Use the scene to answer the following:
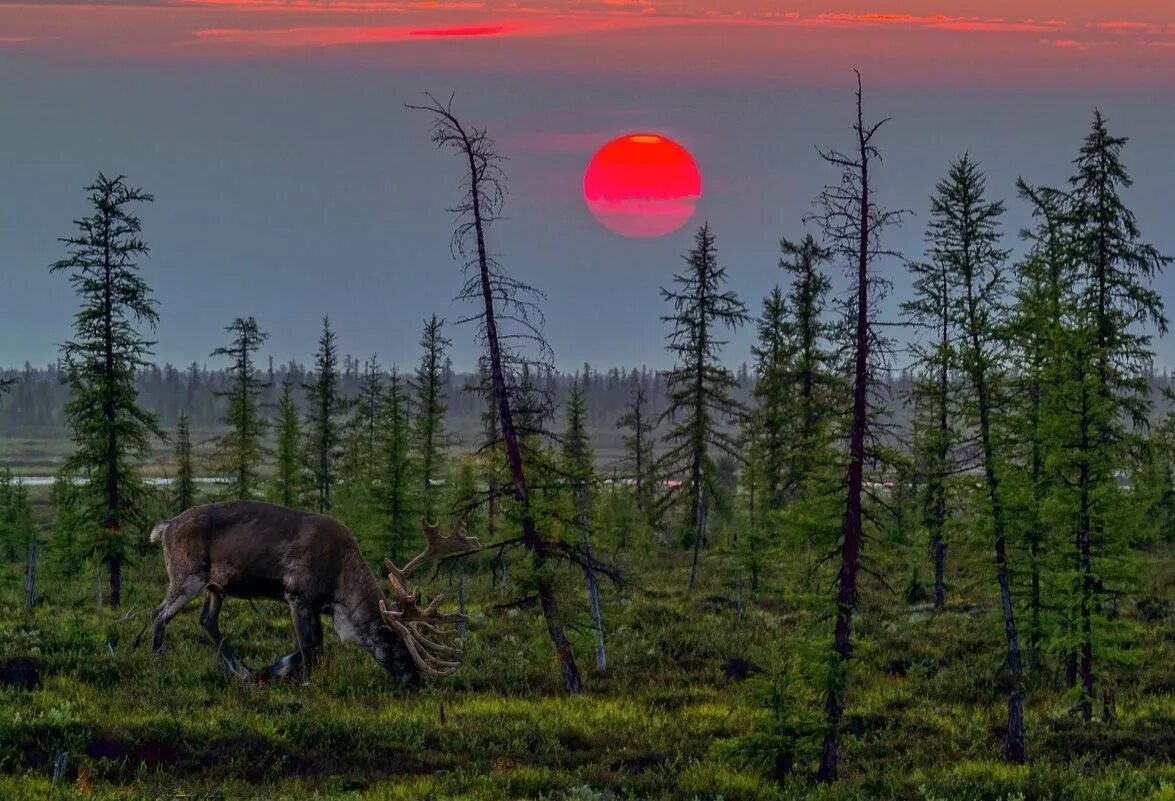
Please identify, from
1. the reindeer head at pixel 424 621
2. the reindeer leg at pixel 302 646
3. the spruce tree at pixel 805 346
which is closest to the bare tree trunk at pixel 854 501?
the reindeer head at pixel 424 621

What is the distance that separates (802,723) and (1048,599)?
1109 cm

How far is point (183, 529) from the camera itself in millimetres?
20812

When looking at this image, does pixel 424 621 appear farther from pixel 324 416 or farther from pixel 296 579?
pixel 324 416

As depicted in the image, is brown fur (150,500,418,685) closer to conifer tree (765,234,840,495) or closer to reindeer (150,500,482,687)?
reindeer (150,500,482,687)

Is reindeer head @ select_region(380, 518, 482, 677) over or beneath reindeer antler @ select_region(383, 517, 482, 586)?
beneath

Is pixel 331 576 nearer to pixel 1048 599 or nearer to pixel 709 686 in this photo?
pixel 709 686

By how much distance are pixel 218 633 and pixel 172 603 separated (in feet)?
3.53

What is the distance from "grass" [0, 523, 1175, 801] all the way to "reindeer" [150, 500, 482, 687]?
0.64m

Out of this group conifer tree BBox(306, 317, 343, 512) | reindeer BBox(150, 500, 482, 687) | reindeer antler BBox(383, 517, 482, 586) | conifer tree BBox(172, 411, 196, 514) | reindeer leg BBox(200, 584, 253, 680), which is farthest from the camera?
conifer tree BBox(306, 317, 343, 512)

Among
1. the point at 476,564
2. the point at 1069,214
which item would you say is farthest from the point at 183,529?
the point at 476,564

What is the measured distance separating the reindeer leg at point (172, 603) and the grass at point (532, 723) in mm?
428

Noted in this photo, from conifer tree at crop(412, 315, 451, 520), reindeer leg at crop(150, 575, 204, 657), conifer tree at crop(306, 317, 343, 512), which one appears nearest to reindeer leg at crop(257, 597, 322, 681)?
reindeer leg at crop(150, 575, 204, 657)

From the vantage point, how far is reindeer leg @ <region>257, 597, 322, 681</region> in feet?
67.5

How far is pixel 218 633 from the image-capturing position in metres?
21.3
